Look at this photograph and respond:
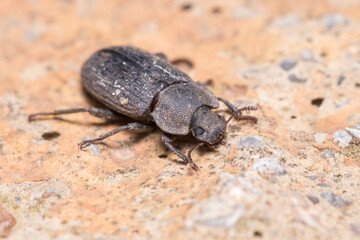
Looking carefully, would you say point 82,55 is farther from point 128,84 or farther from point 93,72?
point 128,84

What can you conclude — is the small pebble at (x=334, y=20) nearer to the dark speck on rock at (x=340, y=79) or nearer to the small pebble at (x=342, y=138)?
the dark speck on rock at (x=340, y=79)

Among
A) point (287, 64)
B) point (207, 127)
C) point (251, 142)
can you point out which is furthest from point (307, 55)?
point (207, 127)

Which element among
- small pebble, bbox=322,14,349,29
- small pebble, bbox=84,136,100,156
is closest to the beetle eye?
small pebble, bbox=84,136,100,156

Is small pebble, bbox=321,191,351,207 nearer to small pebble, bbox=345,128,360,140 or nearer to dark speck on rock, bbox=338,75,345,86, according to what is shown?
small pebble, bbox=345,128,360,140

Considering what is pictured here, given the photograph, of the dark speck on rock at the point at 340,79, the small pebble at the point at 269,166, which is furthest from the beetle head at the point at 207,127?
the dark speck on rock at the point at 340,79

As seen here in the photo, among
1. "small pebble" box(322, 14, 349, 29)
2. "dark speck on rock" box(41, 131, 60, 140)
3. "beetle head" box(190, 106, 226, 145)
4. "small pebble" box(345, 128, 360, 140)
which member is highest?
"small pebble" box(322, 14, 349, 29)

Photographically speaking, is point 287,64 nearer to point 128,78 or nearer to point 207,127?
point 207,127

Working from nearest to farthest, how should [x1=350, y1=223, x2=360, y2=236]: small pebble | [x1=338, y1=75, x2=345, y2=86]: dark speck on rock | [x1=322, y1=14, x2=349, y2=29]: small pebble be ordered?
[x1=350, y1=223, x2=360, y2=236]: small pebble
[x1=338, y1=75, x2=345, y2=86]: dark speck on rock
[x1=322, y1=14, x2=349, y2=29]: small pebble
